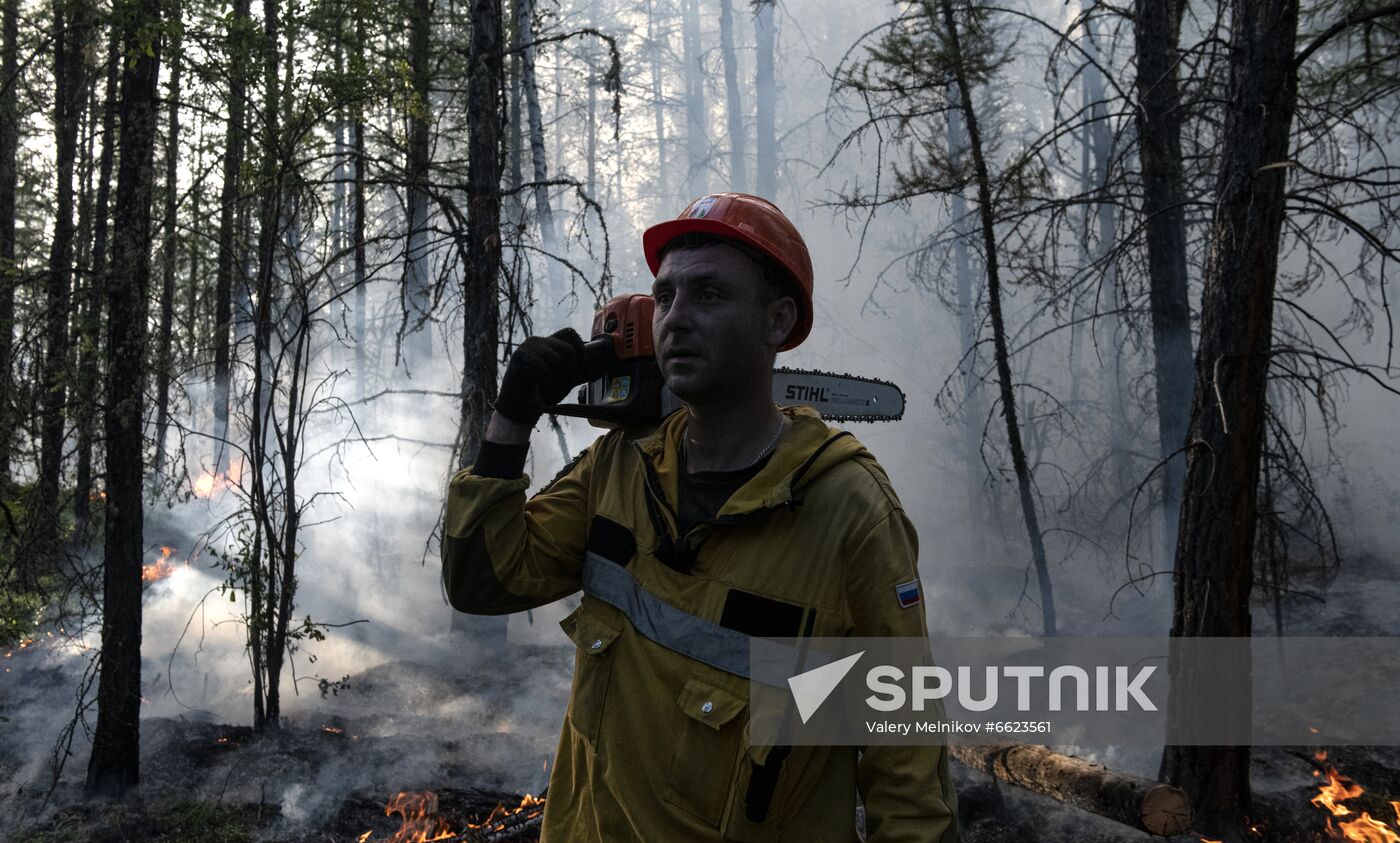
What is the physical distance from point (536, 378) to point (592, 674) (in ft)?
2.15

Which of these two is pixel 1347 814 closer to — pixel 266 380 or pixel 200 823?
pixel 200 823

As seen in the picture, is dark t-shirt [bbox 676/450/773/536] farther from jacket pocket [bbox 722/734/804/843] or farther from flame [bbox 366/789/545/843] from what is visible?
flame [bbox 366/789/545/843]

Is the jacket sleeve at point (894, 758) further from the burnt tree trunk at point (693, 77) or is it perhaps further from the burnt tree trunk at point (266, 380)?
the burnt tree trunk at point (693, 77)

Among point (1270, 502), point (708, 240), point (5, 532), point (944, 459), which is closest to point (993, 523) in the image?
point (944, 459)

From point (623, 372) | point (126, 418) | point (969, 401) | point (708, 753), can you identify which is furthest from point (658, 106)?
point (708, 753)

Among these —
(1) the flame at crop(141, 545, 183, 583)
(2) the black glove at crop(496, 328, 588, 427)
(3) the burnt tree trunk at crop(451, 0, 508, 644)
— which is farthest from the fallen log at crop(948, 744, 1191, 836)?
(1) the flame at crop(141, 545, 183, 583)

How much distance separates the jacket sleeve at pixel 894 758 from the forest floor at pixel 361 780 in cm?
374

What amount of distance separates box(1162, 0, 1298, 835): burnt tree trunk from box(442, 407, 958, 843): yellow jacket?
3.74 meters

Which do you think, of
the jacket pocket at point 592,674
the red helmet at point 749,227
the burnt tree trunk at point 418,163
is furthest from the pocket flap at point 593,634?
the burnt tree trunk at point 418,163

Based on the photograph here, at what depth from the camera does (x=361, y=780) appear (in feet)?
19.7

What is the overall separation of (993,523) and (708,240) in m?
19.8

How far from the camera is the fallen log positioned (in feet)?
16.1

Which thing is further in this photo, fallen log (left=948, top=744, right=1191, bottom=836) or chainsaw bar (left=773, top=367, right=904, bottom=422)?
fallen log (left=948, top=744, right=1191, bottom=836)

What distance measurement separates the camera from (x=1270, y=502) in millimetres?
5289
